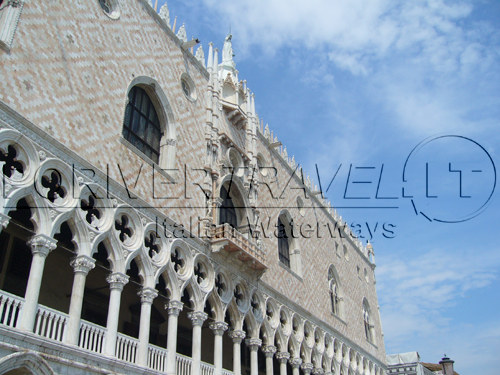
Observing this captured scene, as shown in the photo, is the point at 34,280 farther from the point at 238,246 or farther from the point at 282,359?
the point at 282,359

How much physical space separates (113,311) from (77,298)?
106cm

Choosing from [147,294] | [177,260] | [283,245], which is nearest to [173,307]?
[147,294]

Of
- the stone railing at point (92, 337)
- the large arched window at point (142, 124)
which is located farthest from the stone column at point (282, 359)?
the stone railing at point (92, 337)

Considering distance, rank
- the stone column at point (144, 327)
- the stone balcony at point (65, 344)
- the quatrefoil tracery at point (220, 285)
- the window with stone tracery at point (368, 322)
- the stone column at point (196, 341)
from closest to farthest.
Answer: the stone balcony at point (65, 344)
the stone column at point (144, 327)
the stone column at point (196, 341)
the quatrefoil tracery at point (220, 285)
the window with stone tracery at point (368, 322)

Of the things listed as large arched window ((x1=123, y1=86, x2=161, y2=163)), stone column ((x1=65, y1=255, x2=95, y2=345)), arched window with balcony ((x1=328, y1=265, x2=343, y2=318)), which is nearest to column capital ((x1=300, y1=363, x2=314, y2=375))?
arched window with balcony ((x1=328, y1=265, x2=343, y2=318))

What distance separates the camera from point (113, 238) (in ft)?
35.7

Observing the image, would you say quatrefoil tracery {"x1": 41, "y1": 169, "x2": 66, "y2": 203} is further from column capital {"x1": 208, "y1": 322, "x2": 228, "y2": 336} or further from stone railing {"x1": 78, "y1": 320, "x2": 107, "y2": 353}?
column capital {"x1": 208, "y1": 322, "x2": 228, "y2": 336}

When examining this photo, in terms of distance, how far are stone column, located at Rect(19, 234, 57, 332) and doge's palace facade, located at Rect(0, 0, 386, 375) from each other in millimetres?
25

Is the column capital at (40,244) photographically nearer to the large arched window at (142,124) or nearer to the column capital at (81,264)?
the column capital at (81,264)

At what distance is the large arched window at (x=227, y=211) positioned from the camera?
54.1 ft

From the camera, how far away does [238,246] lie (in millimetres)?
14438

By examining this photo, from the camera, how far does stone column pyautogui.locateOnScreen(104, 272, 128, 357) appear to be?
9.97 meters

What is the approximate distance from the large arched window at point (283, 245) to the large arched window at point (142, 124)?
26.0 ft

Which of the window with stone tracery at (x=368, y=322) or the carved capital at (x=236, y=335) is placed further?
the window with stone tracery at (x=368, y=322)
